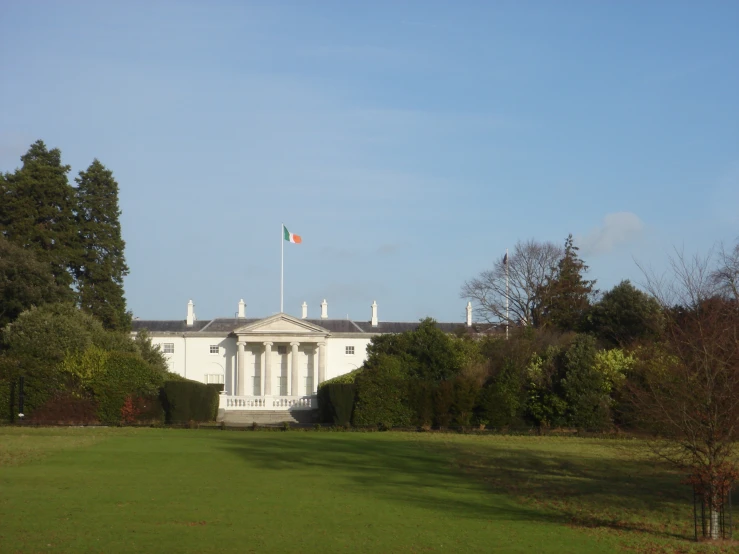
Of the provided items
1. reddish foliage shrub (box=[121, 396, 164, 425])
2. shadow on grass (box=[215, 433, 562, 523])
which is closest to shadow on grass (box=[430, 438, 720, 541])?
shadow on grass (box=[215, 433, 562, 523])

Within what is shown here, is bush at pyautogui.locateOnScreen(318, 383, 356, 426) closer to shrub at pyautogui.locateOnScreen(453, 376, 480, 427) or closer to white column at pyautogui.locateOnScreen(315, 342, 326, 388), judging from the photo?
shrub at pyautogui.locateOnScreen(453, 376, 480, 427)

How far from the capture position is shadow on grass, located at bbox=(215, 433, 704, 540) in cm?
1825

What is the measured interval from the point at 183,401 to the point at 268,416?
9.62m

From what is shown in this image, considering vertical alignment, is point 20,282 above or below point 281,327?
above

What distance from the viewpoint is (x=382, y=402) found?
43.9m

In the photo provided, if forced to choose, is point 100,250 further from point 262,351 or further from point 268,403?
point 262,351

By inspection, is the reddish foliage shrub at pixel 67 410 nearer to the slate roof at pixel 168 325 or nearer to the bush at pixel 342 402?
the bush at pixel 342 402

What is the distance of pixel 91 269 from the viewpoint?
5491 centimetres

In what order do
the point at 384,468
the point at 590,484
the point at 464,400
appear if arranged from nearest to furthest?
1. the point at 590,484
2. the point at 384,468
3. the point at 464,400

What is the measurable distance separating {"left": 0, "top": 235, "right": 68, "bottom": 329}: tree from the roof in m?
31.0

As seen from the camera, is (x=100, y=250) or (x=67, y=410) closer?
(x=67, y=410)

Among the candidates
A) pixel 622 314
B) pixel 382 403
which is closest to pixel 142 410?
pixel 382 403

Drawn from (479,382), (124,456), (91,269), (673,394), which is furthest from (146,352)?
(673,394)

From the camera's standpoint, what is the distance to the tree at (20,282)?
46.8m
